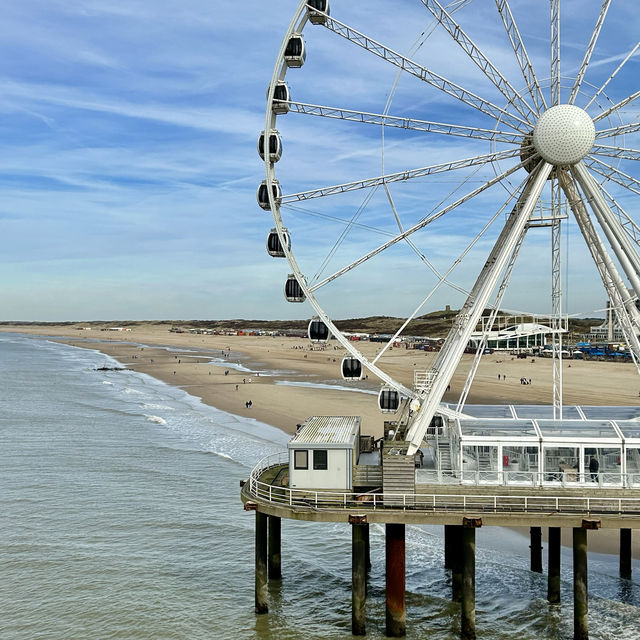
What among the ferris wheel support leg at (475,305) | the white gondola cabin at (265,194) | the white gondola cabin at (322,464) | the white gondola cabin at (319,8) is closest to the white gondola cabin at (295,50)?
the white gondola cabin at (319,8)

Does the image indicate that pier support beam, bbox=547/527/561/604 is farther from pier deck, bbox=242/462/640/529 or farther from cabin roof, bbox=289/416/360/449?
cabin roof, bbox=289/416/360/449

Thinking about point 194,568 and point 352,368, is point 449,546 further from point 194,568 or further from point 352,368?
point 194,568

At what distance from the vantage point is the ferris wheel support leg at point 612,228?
22.6 m

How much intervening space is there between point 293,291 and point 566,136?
9.93m

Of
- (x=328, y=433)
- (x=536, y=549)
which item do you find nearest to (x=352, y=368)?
(x=328, y=433)

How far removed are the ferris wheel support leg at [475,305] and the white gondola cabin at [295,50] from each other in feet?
28.5

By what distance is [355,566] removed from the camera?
21219 millimetres

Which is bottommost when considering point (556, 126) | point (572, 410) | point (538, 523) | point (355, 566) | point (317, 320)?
point (355, 566)

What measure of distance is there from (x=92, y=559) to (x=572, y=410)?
1878 centimetres

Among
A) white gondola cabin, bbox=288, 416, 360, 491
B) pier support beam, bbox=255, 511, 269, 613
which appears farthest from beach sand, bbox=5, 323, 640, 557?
pier support beam, bbox=255, 511, 269, 613

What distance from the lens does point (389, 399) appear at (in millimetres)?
23391

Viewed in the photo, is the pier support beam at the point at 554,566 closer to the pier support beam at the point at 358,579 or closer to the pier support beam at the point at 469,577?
the pier support beam at the point at 469,577

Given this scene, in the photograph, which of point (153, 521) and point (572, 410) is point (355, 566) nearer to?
point (572, 410)

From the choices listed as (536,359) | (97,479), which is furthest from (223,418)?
(536,359)
